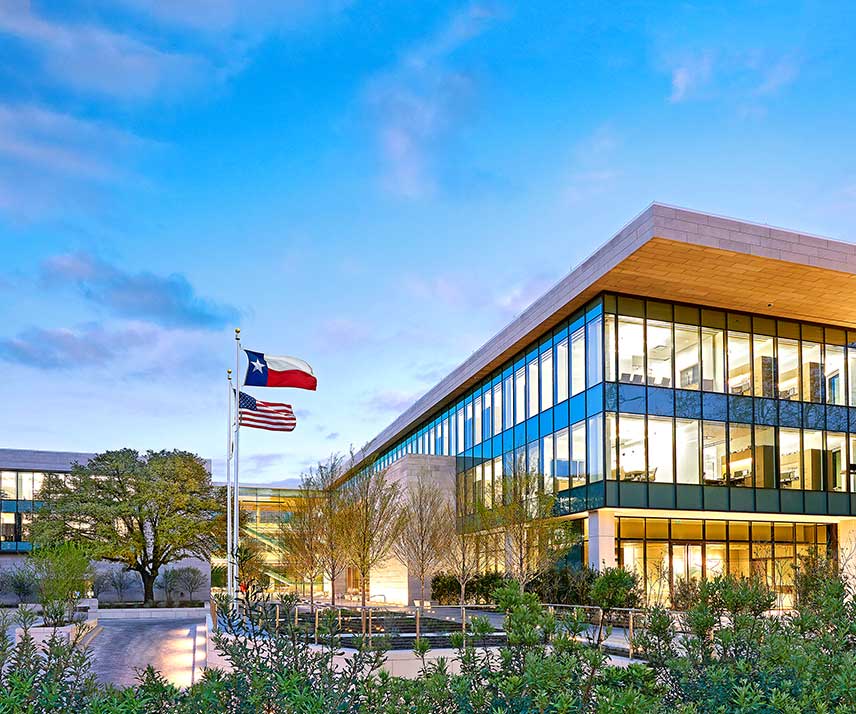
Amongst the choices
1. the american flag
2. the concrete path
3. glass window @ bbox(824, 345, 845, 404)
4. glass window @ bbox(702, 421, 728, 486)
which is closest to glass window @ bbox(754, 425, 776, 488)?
glass window @ bbox(702, 421, 728, 486)

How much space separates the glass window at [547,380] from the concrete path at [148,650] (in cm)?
1606

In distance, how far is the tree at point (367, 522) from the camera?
36438 millimetres

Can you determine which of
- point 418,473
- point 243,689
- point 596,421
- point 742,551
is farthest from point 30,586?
point 243,689

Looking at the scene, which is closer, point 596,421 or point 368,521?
point 596,421

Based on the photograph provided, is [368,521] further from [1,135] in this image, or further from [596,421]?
[1,135]

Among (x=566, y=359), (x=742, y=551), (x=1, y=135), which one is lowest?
(x=742, y=551)

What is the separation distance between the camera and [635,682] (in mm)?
4965

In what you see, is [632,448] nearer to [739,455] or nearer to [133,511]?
[739,455]

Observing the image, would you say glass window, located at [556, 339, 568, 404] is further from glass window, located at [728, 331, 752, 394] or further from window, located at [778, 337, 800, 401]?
window, located at [778, 337, 800, 401]

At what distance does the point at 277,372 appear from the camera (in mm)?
31812

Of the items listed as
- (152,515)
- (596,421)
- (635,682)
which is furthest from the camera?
(152,515)

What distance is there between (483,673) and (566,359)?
2967 cm

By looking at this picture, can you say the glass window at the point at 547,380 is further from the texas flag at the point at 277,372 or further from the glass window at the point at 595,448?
the texas flag at the point at 277,372

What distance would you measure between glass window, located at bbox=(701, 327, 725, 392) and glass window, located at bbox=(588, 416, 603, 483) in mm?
4620
